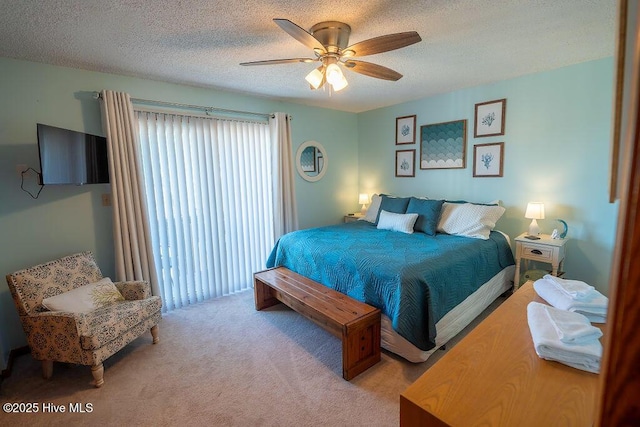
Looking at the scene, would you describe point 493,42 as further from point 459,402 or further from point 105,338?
point 105,338

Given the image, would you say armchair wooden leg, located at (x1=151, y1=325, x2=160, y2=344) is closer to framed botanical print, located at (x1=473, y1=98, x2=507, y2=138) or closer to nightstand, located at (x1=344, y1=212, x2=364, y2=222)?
nightstand, located at (x1=344, y1=212, x2=364, y2=222)

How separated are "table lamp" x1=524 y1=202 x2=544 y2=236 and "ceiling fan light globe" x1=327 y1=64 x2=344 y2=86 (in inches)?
95.0

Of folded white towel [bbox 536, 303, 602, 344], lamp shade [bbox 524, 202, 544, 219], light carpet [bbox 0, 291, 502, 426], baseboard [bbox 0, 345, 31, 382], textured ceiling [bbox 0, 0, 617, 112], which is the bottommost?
light carpet [bbox 0, 291, 502, 426]

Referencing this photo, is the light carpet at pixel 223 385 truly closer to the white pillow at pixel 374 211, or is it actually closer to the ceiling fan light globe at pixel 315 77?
the white pillow at pixel 374 211

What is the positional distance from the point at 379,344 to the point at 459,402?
59.5 inches

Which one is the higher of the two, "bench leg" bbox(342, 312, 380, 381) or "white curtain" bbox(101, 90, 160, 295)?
"white curtain" bbox(101, 90, 160, 295)

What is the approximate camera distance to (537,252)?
9.45ft

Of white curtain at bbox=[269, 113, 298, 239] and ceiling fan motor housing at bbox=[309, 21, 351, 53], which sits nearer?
ceiling fan motor housing at bbox=[309, 21, 351, 53]

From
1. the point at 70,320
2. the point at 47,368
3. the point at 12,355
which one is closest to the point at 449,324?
the point at 70,320

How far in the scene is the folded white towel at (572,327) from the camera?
0.96 m

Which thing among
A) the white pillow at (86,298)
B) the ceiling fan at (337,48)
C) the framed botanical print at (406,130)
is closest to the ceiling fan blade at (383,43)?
the ceiling fan at (337,48)

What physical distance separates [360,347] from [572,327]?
4.51ft

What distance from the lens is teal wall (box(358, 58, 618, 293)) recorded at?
2.78 meters

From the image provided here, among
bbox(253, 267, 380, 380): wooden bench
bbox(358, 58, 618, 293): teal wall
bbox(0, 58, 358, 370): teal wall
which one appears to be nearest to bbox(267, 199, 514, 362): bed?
bbox(253, 267, 380, 380): wooden bench
